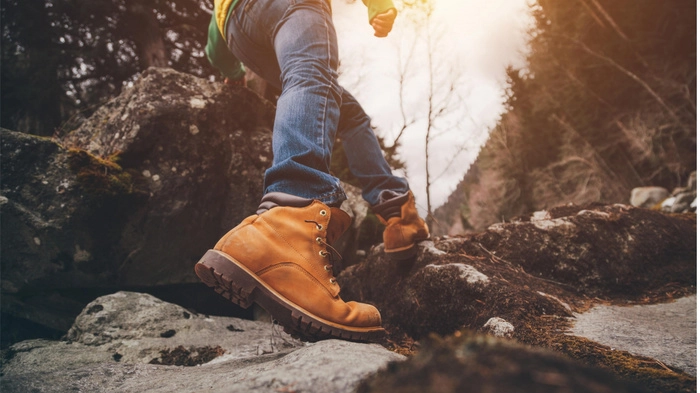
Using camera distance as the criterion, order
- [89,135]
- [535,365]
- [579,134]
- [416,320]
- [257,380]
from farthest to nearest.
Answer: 1. [579,134]
2. [89,135]
3. [416,320]
4. [257,380]
5. [535,365]

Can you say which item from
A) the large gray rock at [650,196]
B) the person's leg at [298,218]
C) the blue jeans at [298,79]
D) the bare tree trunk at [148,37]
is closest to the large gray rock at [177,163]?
the blue jeans at [298,79]

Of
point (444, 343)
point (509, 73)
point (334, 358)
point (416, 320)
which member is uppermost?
point (509, 73)

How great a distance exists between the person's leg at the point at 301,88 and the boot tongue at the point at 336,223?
1.9 inches

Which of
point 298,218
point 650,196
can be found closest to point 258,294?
point 298,218

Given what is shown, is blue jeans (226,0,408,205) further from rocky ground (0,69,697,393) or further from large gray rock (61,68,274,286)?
large gray rock (61,68,274,286)

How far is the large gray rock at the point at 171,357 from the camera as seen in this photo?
62cm

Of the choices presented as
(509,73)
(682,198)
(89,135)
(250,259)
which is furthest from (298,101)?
(509,73)

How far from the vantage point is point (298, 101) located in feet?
4.32

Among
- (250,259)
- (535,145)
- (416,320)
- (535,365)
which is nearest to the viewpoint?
(535,365)

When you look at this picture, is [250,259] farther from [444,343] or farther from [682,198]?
[682,198]

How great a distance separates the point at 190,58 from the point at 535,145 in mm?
20760

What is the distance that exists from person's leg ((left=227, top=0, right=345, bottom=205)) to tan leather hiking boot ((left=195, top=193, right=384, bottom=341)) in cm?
11

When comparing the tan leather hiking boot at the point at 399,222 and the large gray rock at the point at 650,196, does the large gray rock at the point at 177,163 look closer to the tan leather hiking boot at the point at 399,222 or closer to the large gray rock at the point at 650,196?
the tan leather hiking boot at the point at 399,222

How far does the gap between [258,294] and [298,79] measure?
2.64ft
